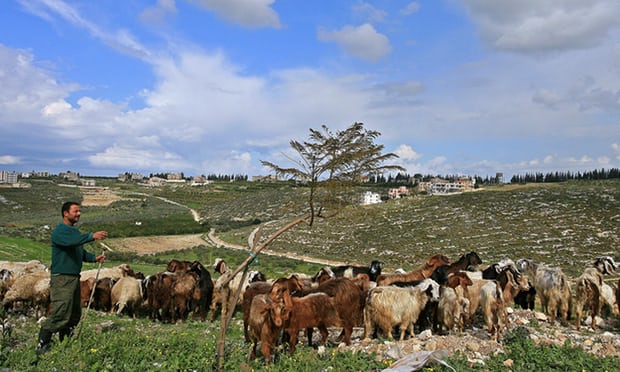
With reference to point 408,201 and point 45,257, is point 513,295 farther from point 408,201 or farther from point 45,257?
point 408,201

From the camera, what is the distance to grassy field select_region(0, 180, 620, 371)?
741 cm

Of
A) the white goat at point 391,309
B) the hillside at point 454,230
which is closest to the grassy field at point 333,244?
the hillside at point 454,230

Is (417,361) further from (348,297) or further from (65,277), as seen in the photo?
(65,277)

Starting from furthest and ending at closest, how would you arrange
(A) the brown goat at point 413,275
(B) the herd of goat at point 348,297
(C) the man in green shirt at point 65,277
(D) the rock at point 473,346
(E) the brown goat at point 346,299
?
(A) the brown goat at point 413,275, (E) the brown goat at point 346,299, (B) the herd of goat at point 348,297, (D) the rock at point 473,346, (C) the man in green shirt at point 65,277

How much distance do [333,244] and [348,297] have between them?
4088 centimetres

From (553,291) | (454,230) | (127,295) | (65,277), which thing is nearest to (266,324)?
(65,277)

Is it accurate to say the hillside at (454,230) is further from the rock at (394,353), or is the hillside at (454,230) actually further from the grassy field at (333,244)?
the rock at (394,353)

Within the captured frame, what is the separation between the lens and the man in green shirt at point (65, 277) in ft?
25.3

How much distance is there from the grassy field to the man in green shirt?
1.41 ft

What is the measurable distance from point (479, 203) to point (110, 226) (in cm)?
5436

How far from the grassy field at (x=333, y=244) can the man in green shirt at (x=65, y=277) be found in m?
0.43

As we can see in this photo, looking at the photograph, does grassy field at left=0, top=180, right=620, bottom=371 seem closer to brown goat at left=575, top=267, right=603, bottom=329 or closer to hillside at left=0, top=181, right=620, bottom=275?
hillside at left=0, top=181, right=620, bottom=275

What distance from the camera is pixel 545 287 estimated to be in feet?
40.8

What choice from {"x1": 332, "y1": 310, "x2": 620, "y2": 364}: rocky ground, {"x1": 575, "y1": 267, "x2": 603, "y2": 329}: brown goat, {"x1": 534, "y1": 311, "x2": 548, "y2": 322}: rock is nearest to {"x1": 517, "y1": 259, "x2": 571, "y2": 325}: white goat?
{"x1": 534, "y1": 311, "x2": 548, "y2": 322}: rock
